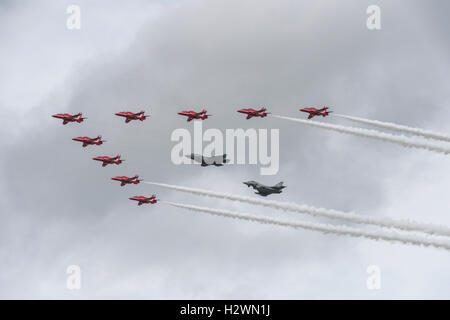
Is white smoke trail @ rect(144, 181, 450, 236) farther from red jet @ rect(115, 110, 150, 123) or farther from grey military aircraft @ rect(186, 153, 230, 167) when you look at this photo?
red jet @ rect(115, 110, 150, 123)

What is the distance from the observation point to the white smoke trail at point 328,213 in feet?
469

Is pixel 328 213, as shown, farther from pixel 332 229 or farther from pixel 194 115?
pixel 194 115

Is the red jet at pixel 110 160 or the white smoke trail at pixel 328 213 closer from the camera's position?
the white smoke trail at pixel 328 213

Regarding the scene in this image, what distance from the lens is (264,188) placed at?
184000 mm

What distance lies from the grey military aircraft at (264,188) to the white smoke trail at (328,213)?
1816cm

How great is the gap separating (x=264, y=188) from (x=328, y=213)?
3144cm

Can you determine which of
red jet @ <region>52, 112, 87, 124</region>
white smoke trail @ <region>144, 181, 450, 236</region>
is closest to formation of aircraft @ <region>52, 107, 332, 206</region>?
red jet @ <region>52, 112, 87, 124</region>

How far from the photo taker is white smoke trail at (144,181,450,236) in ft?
469

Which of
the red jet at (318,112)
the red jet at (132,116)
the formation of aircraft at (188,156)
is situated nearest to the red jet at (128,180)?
the formation of aircraft at (188,156)

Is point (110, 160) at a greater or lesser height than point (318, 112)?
lesser

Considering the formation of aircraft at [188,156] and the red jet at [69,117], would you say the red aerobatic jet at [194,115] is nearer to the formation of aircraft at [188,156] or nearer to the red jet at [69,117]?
the formation of aircraft at [188,156]

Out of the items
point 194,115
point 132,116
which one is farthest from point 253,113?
point 132,116

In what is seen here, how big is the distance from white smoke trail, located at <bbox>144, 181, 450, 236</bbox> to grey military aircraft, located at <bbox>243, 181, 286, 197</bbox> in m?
18.2
